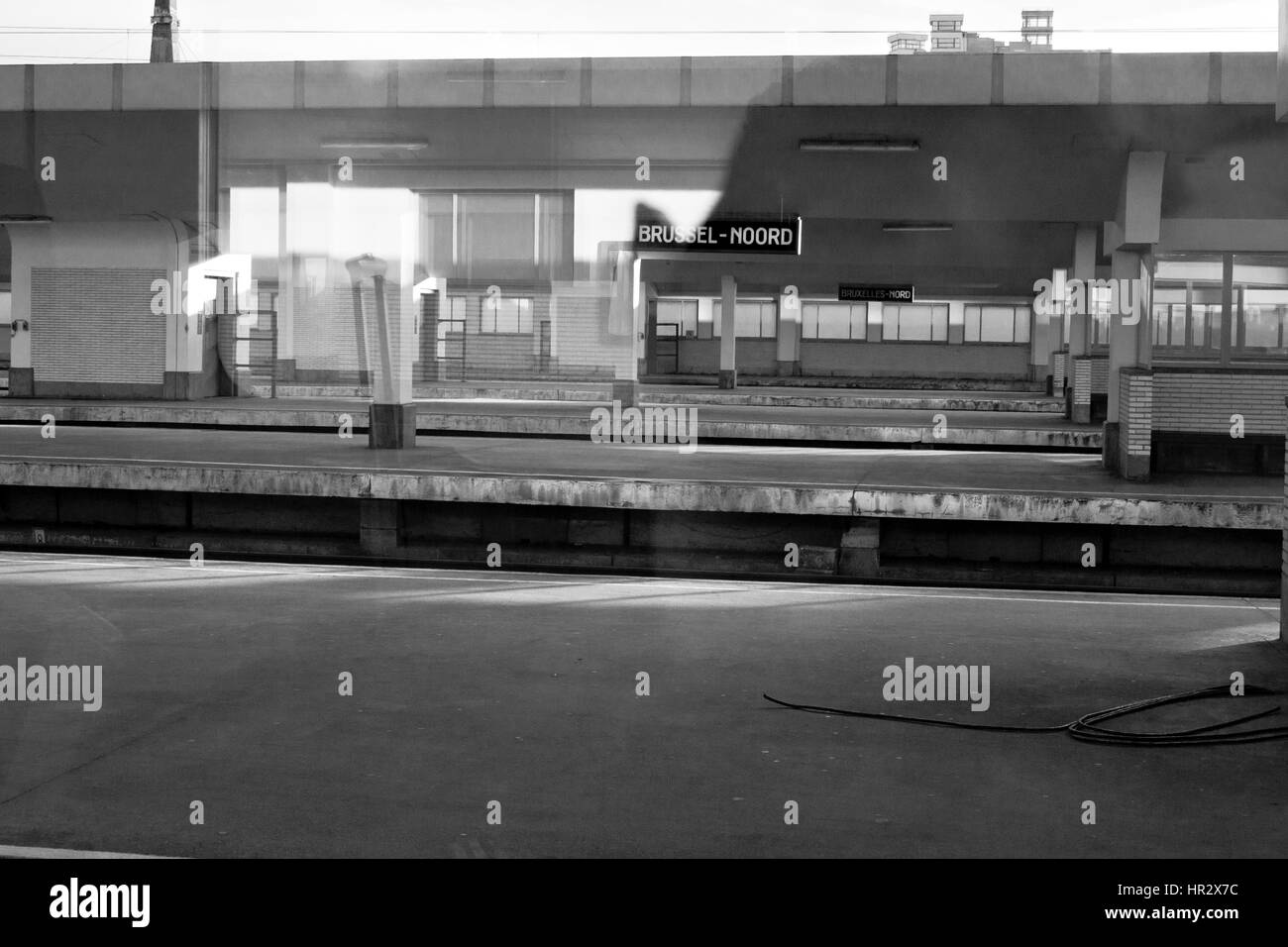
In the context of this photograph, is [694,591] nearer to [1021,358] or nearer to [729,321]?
[729,321]

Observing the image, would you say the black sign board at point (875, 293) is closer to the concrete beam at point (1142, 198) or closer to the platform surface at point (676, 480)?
the concrete beam at point (1142, 198)

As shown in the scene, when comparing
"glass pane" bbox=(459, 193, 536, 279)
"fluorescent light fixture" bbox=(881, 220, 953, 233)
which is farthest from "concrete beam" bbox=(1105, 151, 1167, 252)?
"fluorescent light fixture" bbox=(881, 220, 953, 233)

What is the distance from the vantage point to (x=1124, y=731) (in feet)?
13.8

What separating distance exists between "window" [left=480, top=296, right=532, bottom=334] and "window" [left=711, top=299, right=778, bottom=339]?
41.3 ft

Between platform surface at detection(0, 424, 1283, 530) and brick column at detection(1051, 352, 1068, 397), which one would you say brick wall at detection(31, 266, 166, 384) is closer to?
platform surface at detection(0, 424, 1283, 530)

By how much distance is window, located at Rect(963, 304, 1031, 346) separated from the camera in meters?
42.9

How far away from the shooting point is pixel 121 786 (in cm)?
351

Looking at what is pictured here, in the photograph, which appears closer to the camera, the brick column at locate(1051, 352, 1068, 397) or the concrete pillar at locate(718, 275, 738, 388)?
the brick column at locate(1051, 352, 1068, 397)

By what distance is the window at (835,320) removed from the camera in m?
44.0

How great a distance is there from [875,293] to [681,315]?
41.2 ft

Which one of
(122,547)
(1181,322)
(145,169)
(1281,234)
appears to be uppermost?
(145,169)

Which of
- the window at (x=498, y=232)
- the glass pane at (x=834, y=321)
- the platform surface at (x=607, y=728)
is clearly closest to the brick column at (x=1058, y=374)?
the glass pane at (x=834, y=321)

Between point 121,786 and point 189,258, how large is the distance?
72.9 feet
